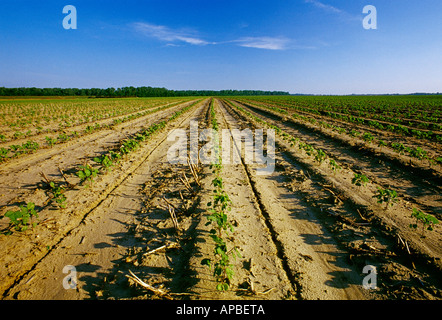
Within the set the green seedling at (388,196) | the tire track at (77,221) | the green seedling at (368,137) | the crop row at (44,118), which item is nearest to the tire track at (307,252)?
the green seedling at (388,196)

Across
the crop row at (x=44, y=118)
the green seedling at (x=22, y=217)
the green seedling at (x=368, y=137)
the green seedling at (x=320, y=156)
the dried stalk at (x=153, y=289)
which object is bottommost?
the dried stalk at (x=153, y=289)

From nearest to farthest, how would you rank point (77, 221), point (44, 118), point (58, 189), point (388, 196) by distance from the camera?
point (77, 221), point (388, 196), point (58, 189), point (44, 118)

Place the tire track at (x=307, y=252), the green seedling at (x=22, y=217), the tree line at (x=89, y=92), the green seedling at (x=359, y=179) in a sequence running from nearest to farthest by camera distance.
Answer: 1. the tire track at (x=307, y=252)
2. the green seedling at (x=22, y=217)
3. the green seedling at (x=359, y=179)
4. the tree line at (x=89, y=92)

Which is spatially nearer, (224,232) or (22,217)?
(22,217)

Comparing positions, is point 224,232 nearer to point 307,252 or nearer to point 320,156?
point 307,252

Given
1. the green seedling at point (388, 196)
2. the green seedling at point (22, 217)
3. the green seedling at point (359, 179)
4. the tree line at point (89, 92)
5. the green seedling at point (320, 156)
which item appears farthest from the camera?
the tree line at point (89, 92)

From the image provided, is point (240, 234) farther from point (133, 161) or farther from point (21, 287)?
point (133, 161)

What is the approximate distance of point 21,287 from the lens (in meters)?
2.59

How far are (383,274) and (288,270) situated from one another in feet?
4.08

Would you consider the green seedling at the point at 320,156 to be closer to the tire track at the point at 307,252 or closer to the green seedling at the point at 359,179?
the green seedling at the point at 359,179

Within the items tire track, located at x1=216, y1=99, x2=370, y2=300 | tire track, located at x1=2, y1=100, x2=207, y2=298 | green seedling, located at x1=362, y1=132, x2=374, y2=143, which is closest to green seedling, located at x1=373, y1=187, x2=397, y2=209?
tire track, located at x1=216, y1=99, x2=370, y2=300

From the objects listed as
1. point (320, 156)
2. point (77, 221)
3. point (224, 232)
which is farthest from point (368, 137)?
point (77, 221)

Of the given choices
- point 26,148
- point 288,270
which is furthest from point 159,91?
point 288,270

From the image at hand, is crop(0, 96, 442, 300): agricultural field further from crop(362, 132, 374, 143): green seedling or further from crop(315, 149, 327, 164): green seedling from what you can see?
crop(362, 132, 374, 143): green seedling
